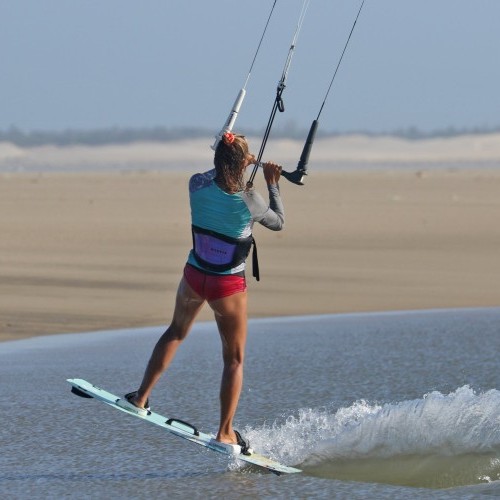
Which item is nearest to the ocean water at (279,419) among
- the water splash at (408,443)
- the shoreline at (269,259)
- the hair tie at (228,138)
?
the water splash at (408,443)

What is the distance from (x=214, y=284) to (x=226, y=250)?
0.19m

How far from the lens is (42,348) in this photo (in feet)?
38.4

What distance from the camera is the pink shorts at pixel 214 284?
7.35m

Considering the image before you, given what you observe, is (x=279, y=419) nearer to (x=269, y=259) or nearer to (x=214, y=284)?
(x=214, y=284)

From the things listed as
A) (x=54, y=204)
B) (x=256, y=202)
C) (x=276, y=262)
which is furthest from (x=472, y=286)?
(x=54, y=204)

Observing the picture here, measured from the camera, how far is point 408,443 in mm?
7637

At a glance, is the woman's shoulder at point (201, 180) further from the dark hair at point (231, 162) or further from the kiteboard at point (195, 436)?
the kiteboard at point (195, 436)

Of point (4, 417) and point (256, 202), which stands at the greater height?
point (256, 202)

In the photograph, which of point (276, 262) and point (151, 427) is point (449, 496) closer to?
point (151, 427)

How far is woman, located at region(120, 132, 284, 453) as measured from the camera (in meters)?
7.25

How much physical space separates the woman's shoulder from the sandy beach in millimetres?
5495

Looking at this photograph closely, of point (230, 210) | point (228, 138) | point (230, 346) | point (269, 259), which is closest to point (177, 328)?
point (230, 346)

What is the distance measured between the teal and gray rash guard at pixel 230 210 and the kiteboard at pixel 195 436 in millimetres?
882

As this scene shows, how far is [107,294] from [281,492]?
8.48 metres
